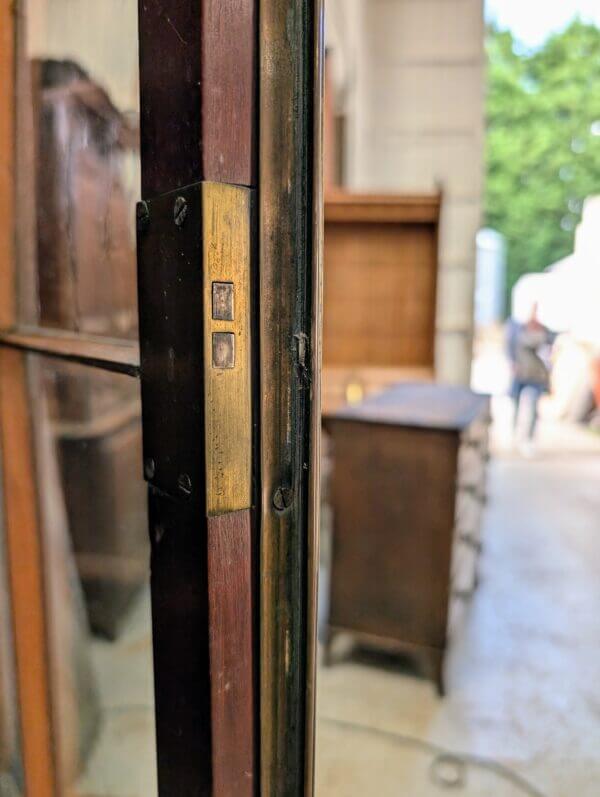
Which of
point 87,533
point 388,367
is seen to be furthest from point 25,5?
point 388,367

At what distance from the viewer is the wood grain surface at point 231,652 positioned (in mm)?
601

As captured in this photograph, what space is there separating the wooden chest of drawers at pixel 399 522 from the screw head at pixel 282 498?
5.84 feet

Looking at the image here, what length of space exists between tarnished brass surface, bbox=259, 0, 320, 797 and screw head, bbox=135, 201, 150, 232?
0.11 meters

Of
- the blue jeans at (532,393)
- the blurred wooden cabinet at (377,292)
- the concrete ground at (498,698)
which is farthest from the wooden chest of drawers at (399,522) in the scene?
the blue jeans at (532,393)

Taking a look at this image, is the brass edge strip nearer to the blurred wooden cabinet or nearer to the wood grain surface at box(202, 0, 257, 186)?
the wood grain surface at box(202, 0, 257, 186)

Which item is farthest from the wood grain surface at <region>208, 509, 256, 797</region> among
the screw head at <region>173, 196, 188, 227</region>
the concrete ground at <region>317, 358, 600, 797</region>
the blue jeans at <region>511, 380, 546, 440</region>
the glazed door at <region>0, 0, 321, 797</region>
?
the blue jeans at <region>511, 380, 546, 440</region>

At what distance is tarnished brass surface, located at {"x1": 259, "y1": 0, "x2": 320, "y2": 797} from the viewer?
0.57 metres

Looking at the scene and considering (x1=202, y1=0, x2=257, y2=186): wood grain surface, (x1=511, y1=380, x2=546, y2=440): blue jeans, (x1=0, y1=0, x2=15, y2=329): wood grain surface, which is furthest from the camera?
(x1=511, y1=380, x2=546, y2=440): blue jeans

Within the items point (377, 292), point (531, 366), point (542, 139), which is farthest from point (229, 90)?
point (542, 139)

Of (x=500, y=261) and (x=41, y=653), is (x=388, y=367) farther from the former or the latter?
(x=500, y=261)

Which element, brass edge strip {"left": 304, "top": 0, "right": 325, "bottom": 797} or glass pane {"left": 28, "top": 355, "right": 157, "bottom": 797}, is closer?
brass edge strip {"left": 304, "top": 0, "right": 325, "bottom": 797}

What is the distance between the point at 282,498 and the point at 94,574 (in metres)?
0.83

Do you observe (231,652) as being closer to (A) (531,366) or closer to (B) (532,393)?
(A) (531,366)

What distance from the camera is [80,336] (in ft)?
2.98
